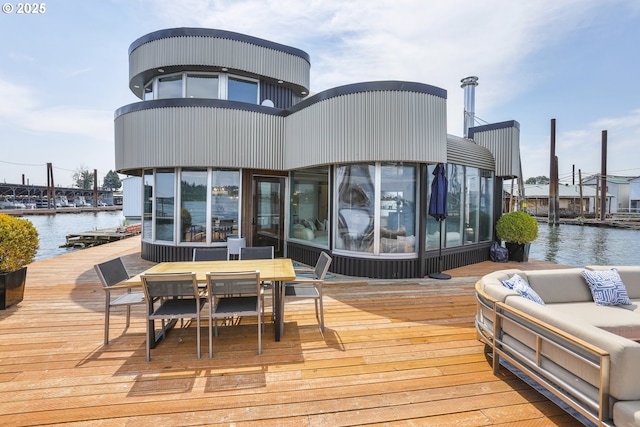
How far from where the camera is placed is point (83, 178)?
76.1m

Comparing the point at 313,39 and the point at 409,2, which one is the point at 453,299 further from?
the point at 313,39

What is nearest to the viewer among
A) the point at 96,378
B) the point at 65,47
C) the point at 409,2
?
the point at 96,378

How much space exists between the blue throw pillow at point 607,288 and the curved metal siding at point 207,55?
26.3 ft

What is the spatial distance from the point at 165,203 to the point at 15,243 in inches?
134

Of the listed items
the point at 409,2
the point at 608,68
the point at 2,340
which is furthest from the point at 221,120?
the point at 608,68

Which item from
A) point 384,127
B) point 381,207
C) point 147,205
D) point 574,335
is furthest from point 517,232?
point 147,205

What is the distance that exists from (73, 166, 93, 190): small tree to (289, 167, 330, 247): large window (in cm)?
8781

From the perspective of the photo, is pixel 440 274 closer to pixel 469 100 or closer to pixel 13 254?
pixel 469 100

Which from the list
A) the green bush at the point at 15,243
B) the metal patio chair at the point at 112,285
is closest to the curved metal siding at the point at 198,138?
the green bush at the point at 15,243

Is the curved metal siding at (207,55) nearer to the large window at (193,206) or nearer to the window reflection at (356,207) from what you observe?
the large window at (193,206)

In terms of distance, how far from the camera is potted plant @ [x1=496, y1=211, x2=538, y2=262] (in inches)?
331

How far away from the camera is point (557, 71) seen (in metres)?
11.7

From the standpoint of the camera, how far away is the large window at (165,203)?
764cm

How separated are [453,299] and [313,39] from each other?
26.0ft
